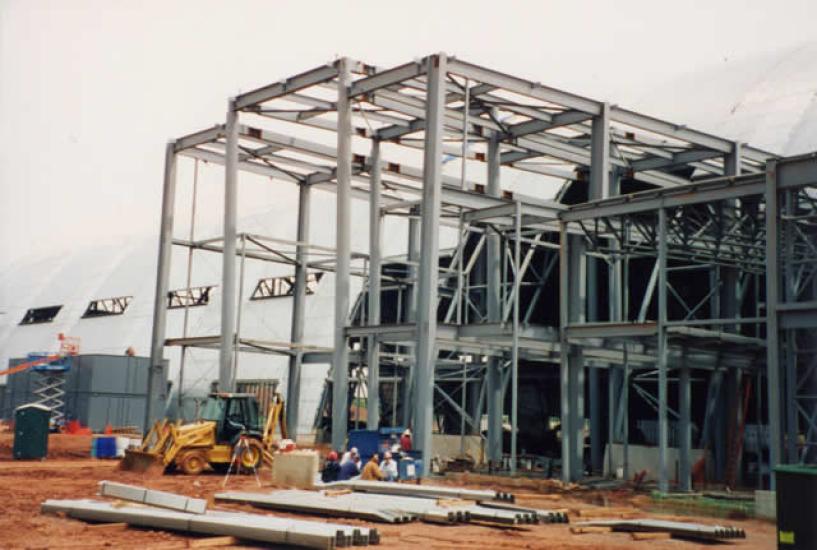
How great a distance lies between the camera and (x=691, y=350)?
30297mm

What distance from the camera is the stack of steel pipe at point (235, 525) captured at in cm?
1567

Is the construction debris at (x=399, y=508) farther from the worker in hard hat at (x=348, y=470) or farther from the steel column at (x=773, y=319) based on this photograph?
the steel column at (x=773, y=319)

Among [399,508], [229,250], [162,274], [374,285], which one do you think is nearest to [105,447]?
[162,274]

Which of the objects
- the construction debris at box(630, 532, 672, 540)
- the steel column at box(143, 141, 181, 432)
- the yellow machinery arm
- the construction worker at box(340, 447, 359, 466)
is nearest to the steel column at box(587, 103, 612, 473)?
the construction worker at box(340, 447, 359, 466)

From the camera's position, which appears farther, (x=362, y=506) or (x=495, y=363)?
(x=495, y=363)

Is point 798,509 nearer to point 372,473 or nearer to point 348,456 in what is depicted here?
point 372,473

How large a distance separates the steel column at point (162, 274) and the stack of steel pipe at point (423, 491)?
774 inches

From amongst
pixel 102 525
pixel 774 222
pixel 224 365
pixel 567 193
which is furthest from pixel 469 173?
pixel 102 525

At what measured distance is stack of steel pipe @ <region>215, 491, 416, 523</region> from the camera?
1961cm

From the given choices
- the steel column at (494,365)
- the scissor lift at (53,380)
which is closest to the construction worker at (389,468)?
the steel column at (494,365)

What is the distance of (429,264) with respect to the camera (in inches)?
1187

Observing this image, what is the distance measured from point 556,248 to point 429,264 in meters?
8.06

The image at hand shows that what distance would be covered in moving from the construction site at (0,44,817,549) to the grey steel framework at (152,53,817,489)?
0.32 feet

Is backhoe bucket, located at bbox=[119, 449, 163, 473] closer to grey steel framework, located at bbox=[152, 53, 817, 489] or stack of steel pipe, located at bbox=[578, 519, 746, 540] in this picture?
grey steel framework, located at bbox=[152, 53, 817, 489]
